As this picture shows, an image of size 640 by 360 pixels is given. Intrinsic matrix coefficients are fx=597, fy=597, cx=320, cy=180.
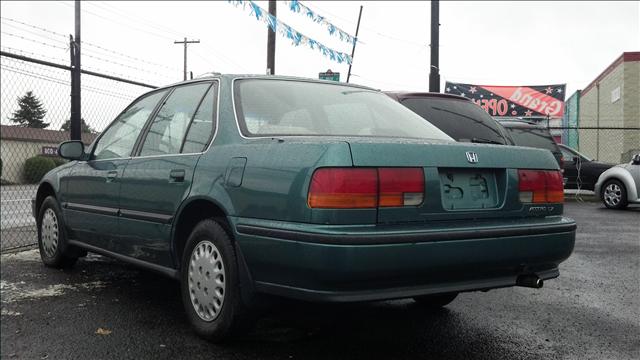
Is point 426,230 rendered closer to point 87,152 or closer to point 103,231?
point 103,231

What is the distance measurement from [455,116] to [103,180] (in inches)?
142

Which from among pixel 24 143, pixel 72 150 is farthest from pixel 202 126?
pixel 24 143

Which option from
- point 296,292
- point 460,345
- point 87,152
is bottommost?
point 460,345

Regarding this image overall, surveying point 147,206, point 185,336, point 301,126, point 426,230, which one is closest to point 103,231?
point 147,206

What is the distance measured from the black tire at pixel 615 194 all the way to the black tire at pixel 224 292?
36.6 feet

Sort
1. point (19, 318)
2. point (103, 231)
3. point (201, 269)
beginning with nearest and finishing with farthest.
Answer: point (201, 269) → point (19, 318) → point (103, 231)

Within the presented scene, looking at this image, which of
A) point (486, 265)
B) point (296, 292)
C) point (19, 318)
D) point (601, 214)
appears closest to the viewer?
point (296, 292)

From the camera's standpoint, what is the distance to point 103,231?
4.33 meters

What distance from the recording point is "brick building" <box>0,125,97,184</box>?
12.5 meters

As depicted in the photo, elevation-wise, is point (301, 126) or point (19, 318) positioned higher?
point (301, 126)

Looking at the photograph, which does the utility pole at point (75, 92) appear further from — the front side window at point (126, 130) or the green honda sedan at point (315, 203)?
the green honda sedan at point (315, 203)

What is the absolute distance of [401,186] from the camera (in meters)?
2.78

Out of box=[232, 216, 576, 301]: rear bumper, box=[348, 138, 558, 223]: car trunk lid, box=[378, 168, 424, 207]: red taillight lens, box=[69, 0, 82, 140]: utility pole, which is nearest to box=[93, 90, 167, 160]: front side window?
box=[232, 216, 576, 301]: rear bumper

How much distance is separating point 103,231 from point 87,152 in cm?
86
